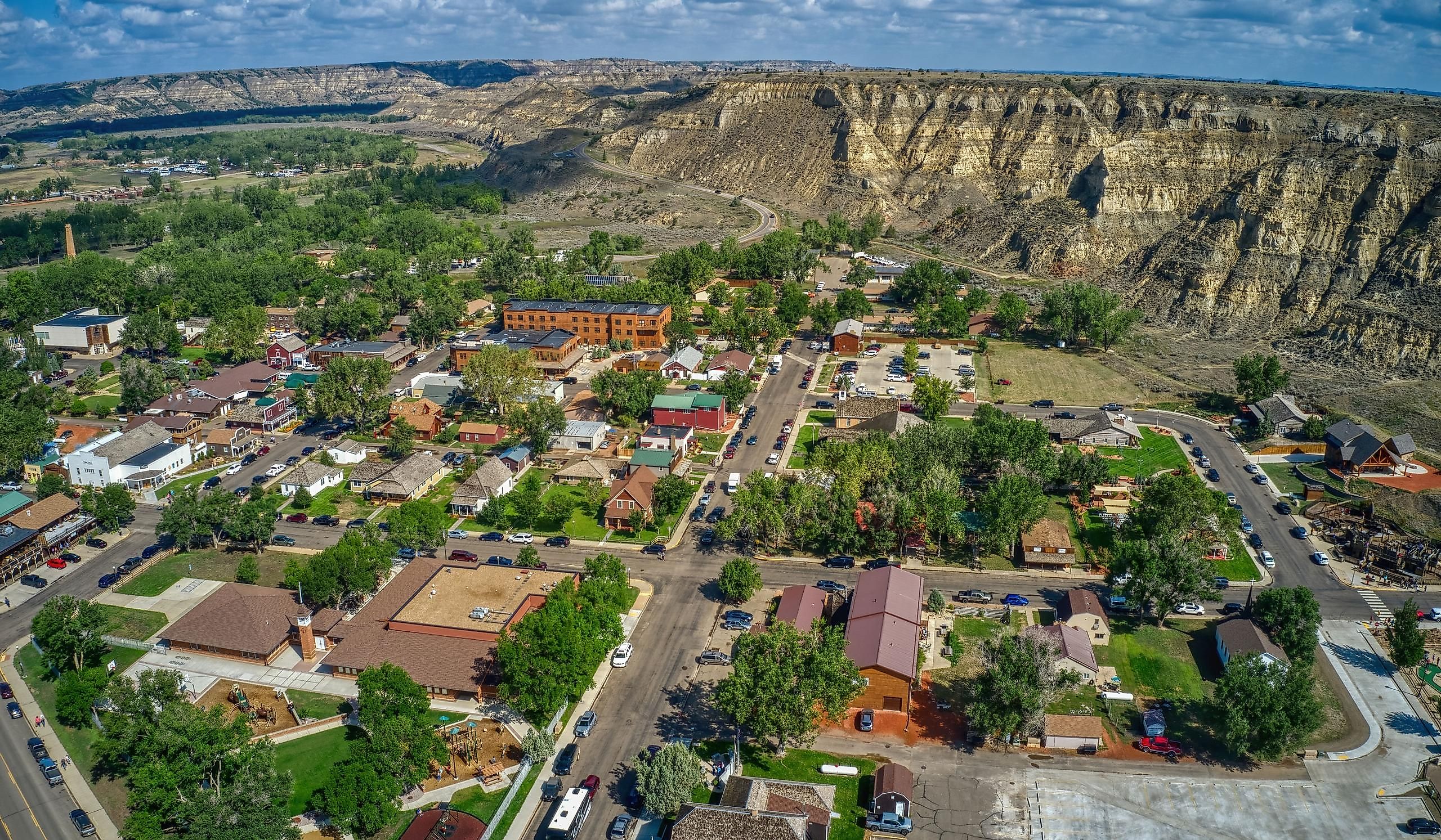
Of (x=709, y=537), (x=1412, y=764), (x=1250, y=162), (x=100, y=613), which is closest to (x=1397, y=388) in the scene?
(x=1250, y=162)

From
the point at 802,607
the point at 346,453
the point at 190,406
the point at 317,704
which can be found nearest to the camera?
the point at 317,704

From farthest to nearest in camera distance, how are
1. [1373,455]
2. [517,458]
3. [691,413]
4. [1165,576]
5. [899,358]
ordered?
[899,358] → [691,413] → [517,458] → [1373,455] → [1165,576]

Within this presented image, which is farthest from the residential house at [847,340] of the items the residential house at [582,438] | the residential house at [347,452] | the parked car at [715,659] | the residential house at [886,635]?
the parked car at [715,659]

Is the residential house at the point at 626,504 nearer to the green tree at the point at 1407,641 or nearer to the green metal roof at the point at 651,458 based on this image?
the green metal roof at the point at 651,458

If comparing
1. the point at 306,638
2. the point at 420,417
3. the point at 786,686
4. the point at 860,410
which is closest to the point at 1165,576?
the point at 786,686

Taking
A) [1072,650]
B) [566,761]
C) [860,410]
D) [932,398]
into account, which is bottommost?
[566,761]

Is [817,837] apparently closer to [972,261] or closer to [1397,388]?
[1397,388]

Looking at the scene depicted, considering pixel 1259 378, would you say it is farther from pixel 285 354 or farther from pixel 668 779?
pixel 285 354
